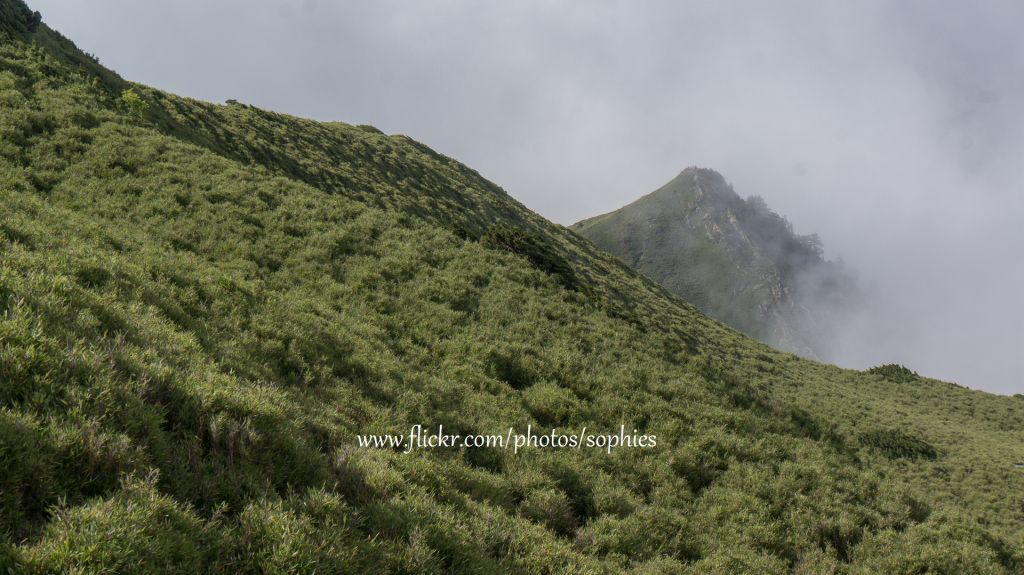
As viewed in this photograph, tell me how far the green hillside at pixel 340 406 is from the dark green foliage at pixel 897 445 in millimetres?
150

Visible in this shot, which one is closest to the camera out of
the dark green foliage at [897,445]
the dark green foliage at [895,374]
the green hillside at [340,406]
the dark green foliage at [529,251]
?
the green hillside at [340,406]

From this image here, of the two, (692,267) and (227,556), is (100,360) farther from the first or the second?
(692,267)

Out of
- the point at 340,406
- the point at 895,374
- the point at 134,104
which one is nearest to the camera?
the point at 340,406

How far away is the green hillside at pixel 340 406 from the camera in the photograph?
14.8ft

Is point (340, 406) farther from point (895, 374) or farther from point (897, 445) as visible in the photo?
point (895, 374)

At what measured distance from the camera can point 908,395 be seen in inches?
1502

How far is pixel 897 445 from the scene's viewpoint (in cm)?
2128

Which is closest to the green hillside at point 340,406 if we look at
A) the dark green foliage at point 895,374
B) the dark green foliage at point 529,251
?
the dark green foliage at point 529,251

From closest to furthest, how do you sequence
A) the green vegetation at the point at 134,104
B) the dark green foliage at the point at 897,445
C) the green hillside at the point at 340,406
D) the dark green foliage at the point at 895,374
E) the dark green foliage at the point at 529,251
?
the green hillside at the point at 340,406 → the dark green foliage at the point at 897,445 → the dark green foliage at the point at 529,251 → the green vegetation at the point at 134,104 → the dark green foliage at the point at 895,374

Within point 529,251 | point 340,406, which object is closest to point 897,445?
point 529,251

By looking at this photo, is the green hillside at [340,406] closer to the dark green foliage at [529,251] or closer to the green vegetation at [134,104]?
the green vegetation at [134,104]

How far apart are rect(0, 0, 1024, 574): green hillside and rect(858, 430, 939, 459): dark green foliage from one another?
150 mm

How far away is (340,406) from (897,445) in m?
24.3

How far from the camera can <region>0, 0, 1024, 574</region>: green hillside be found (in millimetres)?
4512
